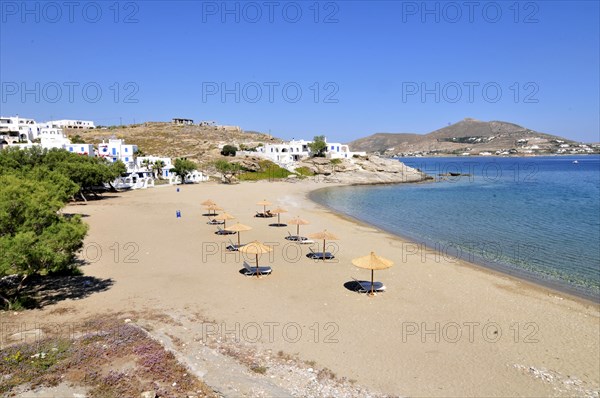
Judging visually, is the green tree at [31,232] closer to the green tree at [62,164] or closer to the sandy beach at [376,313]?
the sandy beach at [376,313]

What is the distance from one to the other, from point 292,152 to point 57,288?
76837mm

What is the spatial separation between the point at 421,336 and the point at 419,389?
293 centimetres

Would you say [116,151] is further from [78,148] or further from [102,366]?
[102,366]

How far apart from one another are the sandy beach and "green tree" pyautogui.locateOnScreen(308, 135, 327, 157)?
6663cm

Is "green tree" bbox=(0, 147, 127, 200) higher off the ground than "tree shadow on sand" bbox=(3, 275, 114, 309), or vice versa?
"green tree" bbox=(0, 147, 127, 200)

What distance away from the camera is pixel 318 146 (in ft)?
293

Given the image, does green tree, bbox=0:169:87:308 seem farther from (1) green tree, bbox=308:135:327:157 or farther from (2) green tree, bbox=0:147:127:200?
(1) green tree, bbox=308:135:327:157

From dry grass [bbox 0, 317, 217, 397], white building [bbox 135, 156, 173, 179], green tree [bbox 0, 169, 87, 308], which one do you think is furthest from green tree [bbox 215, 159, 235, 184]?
dry grass [bbox 0, 317, 217, 397]

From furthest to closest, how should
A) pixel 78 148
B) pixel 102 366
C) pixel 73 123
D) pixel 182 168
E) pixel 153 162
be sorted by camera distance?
pixel 73 123
pixel 153 162
pixel 182 168
pixel 78 148
pixel 102 366

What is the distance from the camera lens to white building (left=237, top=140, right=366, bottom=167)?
278 feet

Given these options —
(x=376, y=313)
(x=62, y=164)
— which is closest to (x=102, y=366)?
(x=376, y=313)

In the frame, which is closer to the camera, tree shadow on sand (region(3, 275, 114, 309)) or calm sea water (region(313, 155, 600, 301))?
tree shadow on sand (region(3, 275, 114, 309))

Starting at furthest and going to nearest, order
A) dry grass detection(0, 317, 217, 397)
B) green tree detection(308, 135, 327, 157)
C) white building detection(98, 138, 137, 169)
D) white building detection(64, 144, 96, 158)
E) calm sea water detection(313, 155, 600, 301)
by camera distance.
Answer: green tree detection(308, 135, 327, 157) → white building detection(98, 138, 137, 169) → white building detection(64, 144, 96, 158) → calm sea water detection(313, 155, 600, 301) → dry grass detection(0, 317, 217, 397)

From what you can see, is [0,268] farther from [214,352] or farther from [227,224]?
[227,224]
